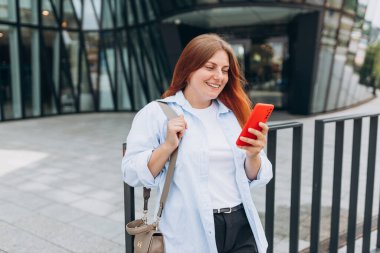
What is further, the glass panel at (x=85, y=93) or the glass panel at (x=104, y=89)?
the glass panel at (x=104, y=89)

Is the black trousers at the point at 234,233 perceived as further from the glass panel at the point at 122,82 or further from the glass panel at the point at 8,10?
the glass panel at the point at 122,82

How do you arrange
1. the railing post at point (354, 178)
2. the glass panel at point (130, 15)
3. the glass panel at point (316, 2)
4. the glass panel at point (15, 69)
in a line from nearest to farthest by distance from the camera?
1. the railing post at point (354, 178)
2. the glass panel at point (316, 2)
3. the glass panel at point (15, 69)
4. the glass panel at point (130, 15)

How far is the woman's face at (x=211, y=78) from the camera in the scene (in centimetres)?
193

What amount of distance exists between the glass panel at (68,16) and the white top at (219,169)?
58.0 feet

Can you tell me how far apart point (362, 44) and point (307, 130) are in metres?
7.77

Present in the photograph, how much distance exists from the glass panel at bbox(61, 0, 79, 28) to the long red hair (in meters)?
17.5

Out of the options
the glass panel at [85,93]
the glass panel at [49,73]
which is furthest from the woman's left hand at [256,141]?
the glass panel at [85,93]

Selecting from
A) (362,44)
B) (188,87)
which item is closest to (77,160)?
(188,87)

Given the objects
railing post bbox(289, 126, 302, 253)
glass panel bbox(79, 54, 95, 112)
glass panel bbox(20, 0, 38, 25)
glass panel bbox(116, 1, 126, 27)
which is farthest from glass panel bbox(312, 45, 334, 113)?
railing post bbox(289, 126, 302, 253)

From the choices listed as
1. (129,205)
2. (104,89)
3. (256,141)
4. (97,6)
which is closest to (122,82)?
(104,89)

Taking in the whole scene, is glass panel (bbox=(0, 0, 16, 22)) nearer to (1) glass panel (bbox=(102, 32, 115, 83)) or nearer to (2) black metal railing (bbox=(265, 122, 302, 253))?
(1) glass panel (bbox=(102, 32, 115, 83))

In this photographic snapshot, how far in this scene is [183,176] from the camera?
187cm

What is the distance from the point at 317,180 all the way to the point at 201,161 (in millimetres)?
1398

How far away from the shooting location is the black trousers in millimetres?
1941
